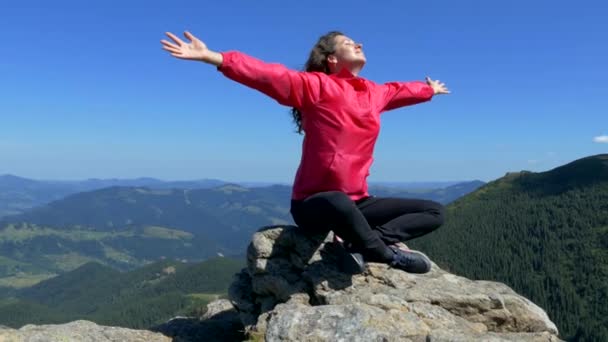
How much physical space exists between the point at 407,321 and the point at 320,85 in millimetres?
5388

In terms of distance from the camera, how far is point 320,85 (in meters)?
11.2

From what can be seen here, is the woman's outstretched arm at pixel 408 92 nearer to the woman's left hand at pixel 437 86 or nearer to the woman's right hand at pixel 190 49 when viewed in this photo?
the woman's left hand at pixel 437 86

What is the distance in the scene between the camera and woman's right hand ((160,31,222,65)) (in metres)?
9.43

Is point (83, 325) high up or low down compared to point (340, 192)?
down

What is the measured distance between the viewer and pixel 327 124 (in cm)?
1098

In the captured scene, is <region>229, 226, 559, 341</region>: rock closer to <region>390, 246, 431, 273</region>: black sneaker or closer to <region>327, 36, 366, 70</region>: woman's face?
<region>390, 246, 431, 273</region>: black sneaker

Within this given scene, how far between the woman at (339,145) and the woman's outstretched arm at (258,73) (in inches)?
0.8

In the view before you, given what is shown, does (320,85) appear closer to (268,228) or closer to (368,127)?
(368,127)

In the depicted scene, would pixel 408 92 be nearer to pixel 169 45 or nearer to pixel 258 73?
pixel 258 73

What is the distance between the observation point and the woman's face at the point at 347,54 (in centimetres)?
1179

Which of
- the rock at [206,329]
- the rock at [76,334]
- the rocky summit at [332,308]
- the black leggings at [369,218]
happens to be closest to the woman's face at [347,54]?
the black leggings at [369,218]

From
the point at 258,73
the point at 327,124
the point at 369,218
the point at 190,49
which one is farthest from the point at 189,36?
the point at 369,218

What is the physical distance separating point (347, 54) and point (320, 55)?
0.71 meters

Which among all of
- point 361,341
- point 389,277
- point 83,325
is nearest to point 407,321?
point 361,341
